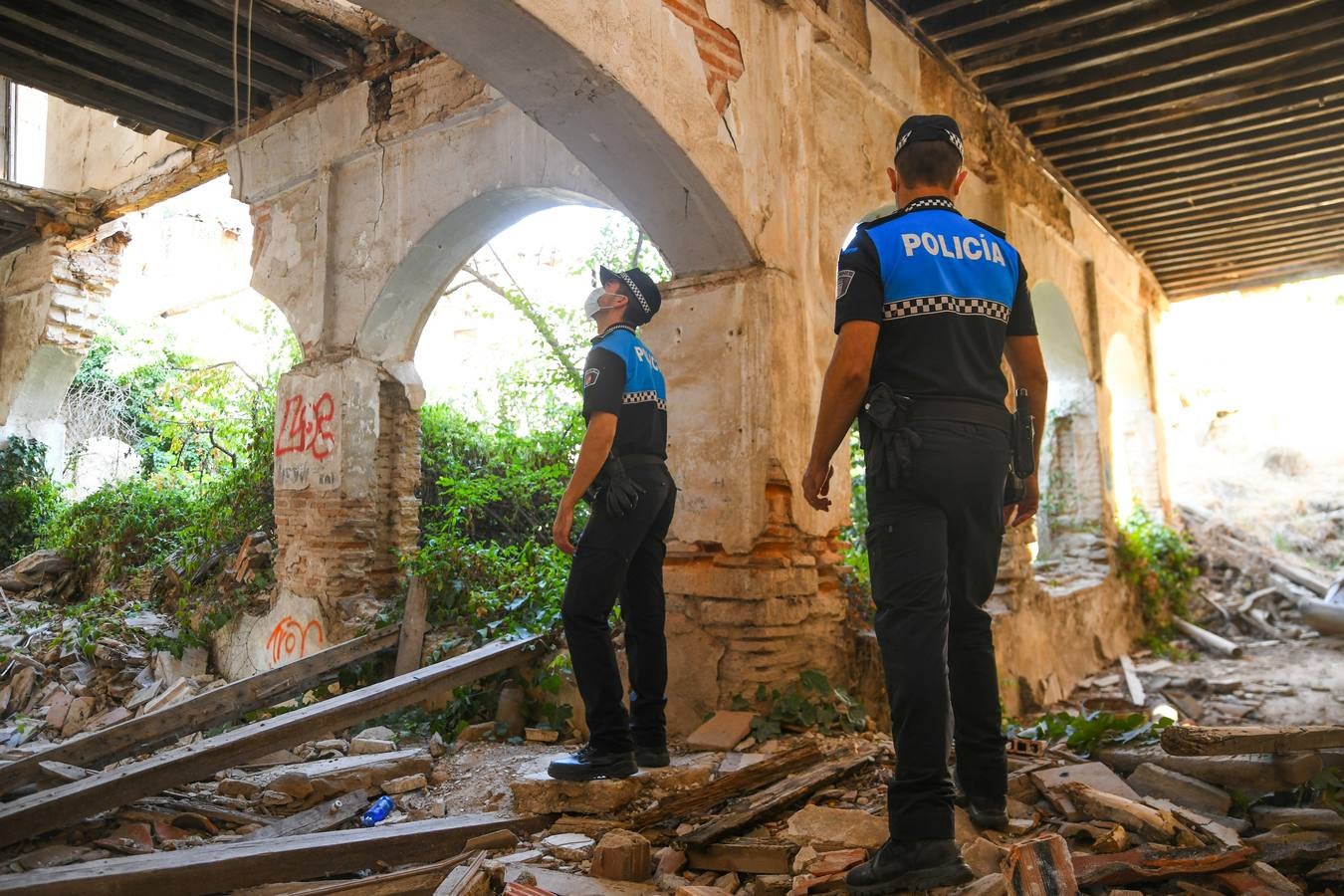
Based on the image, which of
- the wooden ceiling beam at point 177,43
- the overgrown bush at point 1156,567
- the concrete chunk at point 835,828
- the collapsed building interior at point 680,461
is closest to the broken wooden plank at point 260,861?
the collapsed building interior at point 680,461

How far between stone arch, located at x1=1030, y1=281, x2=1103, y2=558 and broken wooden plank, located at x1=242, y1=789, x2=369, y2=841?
8.08m

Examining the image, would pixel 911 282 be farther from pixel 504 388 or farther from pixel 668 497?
pixel 504 388

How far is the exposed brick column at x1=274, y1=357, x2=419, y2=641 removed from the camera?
6.78 meters

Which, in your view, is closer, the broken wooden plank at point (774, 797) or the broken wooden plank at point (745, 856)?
the broken wooden plank at point (745, 856)

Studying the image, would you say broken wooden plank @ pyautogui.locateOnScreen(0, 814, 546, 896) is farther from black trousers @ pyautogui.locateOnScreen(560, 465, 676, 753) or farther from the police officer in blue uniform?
the police officer in blue uniform

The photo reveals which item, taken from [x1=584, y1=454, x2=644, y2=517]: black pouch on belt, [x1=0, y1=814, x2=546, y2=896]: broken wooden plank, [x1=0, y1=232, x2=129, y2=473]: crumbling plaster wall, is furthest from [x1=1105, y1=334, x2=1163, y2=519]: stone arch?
[x1=0, y1=232, x2=129, y2=473]: crumbling plaster wall

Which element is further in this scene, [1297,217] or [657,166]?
[1297,217]

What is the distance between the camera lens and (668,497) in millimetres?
3516

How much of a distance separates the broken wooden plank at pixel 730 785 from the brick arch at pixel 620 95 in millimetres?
2236

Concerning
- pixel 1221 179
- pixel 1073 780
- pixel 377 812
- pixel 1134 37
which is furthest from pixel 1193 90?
pixel 377 812

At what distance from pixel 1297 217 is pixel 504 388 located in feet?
28.0

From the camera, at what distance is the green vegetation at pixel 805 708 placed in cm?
398

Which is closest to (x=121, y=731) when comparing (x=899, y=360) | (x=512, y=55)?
(x=512, y=55)

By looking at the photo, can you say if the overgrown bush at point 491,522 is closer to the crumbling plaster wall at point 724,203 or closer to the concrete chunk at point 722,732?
the crumbling plaster wall at point 724,203
